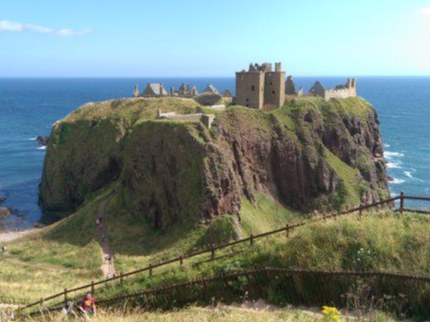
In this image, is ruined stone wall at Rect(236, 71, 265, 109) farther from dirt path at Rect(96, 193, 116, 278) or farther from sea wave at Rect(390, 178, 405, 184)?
sea wave at Rect(390, 178, 405, 184)

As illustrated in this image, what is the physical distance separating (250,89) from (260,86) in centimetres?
155

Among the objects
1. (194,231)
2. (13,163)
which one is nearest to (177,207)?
(194,231)

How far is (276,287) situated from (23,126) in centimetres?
16407

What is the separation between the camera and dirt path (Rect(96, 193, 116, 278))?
150 feet

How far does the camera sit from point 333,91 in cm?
8169

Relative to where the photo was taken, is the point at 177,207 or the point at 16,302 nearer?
the point at 16,302

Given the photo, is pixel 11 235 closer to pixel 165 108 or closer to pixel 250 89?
pixel 165 108

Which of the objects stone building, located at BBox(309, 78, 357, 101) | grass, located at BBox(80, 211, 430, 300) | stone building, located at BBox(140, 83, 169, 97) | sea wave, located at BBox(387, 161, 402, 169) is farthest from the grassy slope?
sea wave, located at BBox(387, 161, 402, 169)

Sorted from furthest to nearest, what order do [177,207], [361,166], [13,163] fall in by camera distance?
[13,163] < [361,166] < [177,207]

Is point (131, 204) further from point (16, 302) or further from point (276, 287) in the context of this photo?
point (276, 287)

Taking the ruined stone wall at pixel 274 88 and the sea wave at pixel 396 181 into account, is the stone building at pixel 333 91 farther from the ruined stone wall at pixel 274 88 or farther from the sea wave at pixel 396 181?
the sea wave at pixel 396 181

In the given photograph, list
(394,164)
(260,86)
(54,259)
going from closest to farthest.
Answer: (54,259)
(260,86)
(394,164)

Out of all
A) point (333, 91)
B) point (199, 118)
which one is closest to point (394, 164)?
point (333, 91)

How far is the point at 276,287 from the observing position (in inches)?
643
